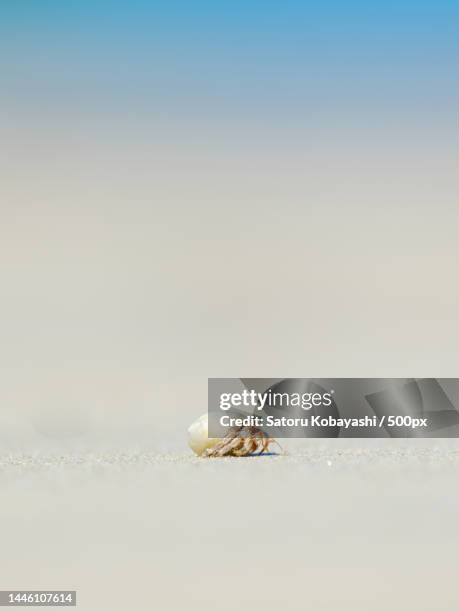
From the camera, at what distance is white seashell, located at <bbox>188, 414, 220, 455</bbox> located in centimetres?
726

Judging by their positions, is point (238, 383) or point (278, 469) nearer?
point (278, 469)

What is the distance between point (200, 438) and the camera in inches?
287

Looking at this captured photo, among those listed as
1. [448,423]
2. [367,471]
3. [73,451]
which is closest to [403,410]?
[448,423]

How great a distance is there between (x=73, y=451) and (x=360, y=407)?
201 cm

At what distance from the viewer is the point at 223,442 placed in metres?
7.27

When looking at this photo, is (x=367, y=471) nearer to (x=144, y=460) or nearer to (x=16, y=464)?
(x=144, y=460)

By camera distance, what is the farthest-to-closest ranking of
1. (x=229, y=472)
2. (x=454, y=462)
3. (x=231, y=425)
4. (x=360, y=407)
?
(x=360, y=407), (x=231, y=425), (x=454, y=462), (x=229, y=472)

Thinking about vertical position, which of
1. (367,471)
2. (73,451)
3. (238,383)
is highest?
(238,383)

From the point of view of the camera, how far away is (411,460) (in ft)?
22.8

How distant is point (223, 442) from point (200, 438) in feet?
0.49

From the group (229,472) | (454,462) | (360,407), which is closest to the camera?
(229,472)

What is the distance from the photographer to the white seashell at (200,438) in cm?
726

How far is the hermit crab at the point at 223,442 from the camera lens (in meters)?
7.26

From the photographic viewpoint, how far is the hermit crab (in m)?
7.26
